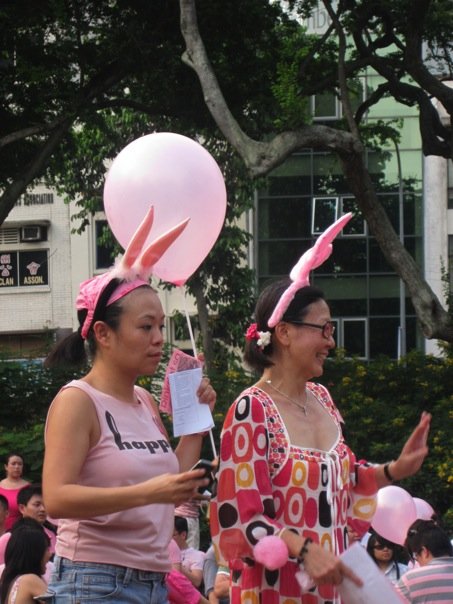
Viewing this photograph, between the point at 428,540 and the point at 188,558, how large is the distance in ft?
13.5

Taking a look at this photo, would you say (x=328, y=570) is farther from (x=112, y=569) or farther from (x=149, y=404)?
(x=149, y=404)

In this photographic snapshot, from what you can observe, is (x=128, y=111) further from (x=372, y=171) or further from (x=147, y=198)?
(x=147, y=198)

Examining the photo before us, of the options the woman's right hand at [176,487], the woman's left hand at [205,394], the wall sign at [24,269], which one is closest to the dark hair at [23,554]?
the woman's left hand at [205,394]

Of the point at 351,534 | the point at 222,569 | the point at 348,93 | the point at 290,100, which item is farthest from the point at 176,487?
the point at 348,93

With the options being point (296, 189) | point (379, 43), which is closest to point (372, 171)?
point (296, 189)

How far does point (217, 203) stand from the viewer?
5.09 metres

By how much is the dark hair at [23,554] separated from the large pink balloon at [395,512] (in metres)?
1.67

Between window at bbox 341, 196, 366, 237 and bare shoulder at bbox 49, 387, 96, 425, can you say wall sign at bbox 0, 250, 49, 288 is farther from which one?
bare shoulder at bbox 49, 387, 96, 425

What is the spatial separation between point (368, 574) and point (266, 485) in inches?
17.6

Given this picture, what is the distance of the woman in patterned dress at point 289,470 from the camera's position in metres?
3.80

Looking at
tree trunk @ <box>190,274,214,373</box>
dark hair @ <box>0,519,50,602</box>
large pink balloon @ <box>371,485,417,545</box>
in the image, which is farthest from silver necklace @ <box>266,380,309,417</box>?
tree trunk @ <box>190,274,214,373</box>

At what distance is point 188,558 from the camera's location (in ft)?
32.0

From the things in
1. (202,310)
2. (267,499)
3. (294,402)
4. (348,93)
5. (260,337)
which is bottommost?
→ (202,310)

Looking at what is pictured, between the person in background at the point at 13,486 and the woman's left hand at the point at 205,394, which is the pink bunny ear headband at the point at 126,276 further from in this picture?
the person in background at the point at 13,486
